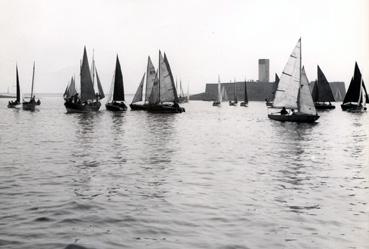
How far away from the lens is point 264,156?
907 inches

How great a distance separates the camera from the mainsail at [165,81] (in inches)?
2665

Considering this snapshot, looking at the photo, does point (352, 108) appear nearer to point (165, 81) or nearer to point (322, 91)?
point (322, 91)

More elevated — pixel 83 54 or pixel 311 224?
pixel 83 54

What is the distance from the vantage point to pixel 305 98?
151 ft

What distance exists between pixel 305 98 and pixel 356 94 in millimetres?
38421

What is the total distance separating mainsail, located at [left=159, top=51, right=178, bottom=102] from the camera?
67.7m

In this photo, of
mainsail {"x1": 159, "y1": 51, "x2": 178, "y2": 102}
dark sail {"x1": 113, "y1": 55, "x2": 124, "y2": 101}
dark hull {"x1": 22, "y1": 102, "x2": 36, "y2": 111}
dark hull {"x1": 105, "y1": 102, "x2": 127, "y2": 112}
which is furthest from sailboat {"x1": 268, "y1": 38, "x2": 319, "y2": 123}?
dark hull {"x1": 22, "y1": 102, "x2": 36, "y2": 111}

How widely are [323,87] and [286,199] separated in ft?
264

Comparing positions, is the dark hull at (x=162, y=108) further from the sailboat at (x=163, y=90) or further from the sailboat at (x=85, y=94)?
the sailboat at (x=85, y=94)

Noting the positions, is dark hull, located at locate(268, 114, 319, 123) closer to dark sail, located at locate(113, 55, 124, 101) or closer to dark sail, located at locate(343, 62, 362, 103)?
dark sail, located at locate(343, 62, 362, 103)

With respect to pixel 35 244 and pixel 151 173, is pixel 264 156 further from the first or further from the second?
pixel 35 244

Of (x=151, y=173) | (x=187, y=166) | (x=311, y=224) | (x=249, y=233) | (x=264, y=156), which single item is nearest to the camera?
(x=249, y=233)

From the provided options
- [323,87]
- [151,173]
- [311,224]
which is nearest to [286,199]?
[311,224]

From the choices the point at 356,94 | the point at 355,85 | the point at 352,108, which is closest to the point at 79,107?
the point at 355,85
